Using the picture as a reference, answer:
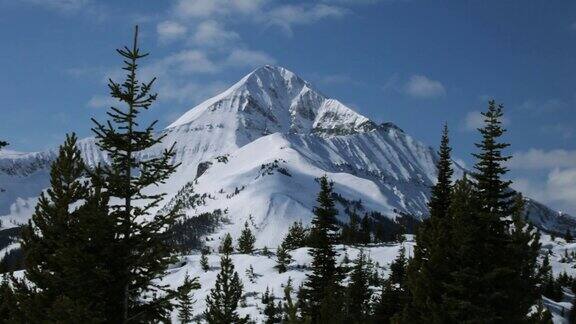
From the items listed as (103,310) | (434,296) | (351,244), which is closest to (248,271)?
(351,244)

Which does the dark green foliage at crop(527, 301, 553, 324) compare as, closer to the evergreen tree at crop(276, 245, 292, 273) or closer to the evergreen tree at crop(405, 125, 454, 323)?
the evergreen tree at crop(405, 125, 454, 323)

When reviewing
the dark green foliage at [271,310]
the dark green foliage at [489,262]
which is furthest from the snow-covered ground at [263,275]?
the dark green foliage at [489,262]

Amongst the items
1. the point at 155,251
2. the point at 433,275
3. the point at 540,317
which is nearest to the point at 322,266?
the point at 433,275

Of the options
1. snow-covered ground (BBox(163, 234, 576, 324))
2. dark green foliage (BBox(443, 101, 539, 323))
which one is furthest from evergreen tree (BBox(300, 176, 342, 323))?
snow-covered ground (BBox(163, 234, 576, 324))

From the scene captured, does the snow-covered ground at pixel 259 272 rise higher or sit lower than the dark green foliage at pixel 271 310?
higher

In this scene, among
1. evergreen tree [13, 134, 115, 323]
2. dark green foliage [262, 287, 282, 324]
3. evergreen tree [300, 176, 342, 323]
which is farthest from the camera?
dark green foliage [262, 287, 282, 324]

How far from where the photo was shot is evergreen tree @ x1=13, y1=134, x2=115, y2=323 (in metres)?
15.2

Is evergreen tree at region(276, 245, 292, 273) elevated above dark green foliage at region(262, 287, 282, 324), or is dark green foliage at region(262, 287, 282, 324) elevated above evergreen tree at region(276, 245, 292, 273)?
evergreen tree at region(276, 245, 292, 273)

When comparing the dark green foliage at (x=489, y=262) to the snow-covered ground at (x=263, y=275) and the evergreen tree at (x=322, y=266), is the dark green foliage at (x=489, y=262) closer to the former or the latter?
the evergreen tree at (x=322, y=266)

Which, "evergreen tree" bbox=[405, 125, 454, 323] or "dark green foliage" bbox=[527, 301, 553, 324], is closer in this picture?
"dark green foliage" bbox=[527, 301, 553, 324]

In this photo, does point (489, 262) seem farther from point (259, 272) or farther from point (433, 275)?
point (259, 272)

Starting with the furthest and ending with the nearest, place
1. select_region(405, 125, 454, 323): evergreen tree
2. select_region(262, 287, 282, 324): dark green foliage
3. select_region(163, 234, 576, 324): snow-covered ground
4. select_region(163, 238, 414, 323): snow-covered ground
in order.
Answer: select_region(163, 238, 414, 323): snow-covered ground < select_region(163, 234, 576, 324): snow-covered ground < select_region(262, 287, 282, 324): dark green foliage < select_region(405, 125, 454, 323): evergreen tree

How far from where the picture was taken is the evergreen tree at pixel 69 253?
49.8 ft

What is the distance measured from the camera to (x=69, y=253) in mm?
15172
